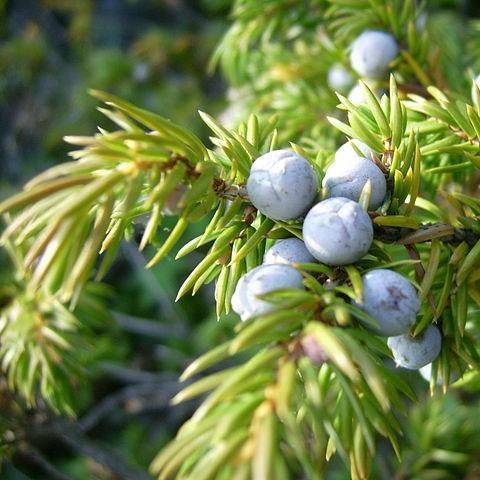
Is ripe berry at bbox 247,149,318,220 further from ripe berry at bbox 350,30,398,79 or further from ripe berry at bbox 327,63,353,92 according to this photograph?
ripe berry at bbox 327,63,353,92

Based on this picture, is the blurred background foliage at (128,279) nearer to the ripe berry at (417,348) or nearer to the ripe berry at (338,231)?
the ripe berry at (417,348)

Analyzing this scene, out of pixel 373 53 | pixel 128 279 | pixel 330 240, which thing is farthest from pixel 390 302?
pixel 128 279

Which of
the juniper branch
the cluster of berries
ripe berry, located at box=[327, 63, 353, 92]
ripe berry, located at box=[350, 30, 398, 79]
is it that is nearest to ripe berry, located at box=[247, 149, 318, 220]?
the cluster of berries

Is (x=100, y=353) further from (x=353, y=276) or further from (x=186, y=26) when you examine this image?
(x=186, y=26)

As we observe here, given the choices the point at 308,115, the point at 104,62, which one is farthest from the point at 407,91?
the point at 104,62

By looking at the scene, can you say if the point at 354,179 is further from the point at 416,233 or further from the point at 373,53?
the point at 373,53

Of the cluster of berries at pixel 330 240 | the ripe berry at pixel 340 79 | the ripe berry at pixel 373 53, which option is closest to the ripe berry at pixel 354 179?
the cluster of berries at pixel 330 240
